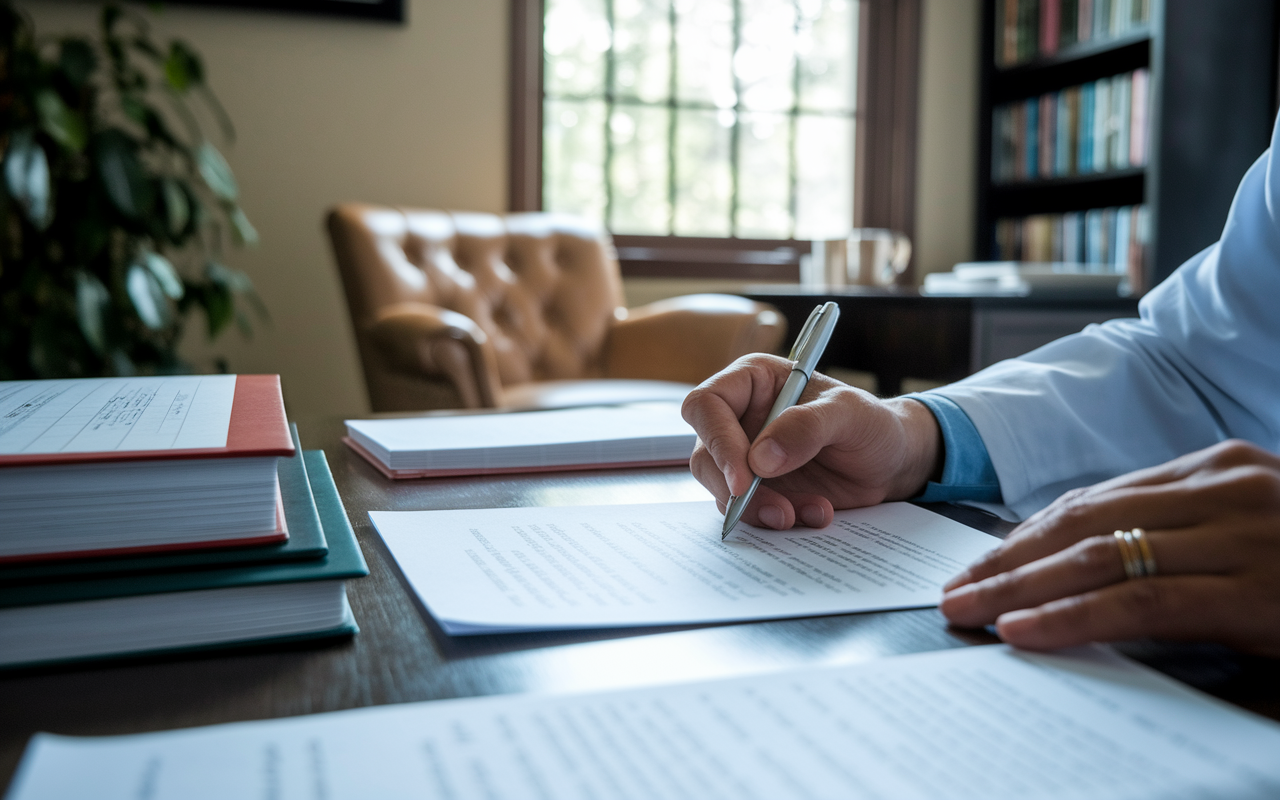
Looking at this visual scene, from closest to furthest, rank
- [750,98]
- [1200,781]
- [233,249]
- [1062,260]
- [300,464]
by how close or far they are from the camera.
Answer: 1. [1200,781]
2. [300,464]
3. [233,249]
4. [1062,260]
5. [750,98]

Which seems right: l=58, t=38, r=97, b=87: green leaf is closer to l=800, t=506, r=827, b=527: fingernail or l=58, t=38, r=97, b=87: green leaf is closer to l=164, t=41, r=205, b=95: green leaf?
l=164, t=41, r=205, b=95: green leaf

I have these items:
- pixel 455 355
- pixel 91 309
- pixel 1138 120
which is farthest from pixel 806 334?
pixel 1138 120

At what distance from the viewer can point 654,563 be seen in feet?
1.60

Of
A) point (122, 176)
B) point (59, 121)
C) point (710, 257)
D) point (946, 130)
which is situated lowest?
point (710, 257)

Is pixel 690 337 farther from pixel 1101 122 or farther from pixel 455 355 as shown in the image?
pixel 1101 122

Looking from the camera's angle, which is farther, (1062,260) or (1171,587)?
(1062,260)

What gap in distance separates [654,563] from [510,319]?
91.2 inches

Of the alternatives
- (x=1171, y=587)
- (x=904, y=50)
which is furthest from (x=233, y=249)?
(x=1171, y=587)

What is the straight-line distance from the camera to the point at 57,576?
0.37m

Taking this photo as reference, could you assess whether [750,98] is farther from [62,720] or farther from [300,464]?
[62,720]

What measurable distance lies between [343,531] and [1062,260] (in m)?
3.22

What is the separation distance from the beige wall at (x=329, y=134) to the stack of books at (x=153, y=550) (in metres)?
2.40

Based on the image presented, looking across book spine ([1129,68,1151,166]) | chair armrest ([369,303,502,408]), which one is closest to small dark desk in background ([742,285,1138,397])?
chair armrest ([369,303,502,408])

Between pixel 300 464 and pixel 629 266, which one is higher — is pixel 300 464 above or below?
below
